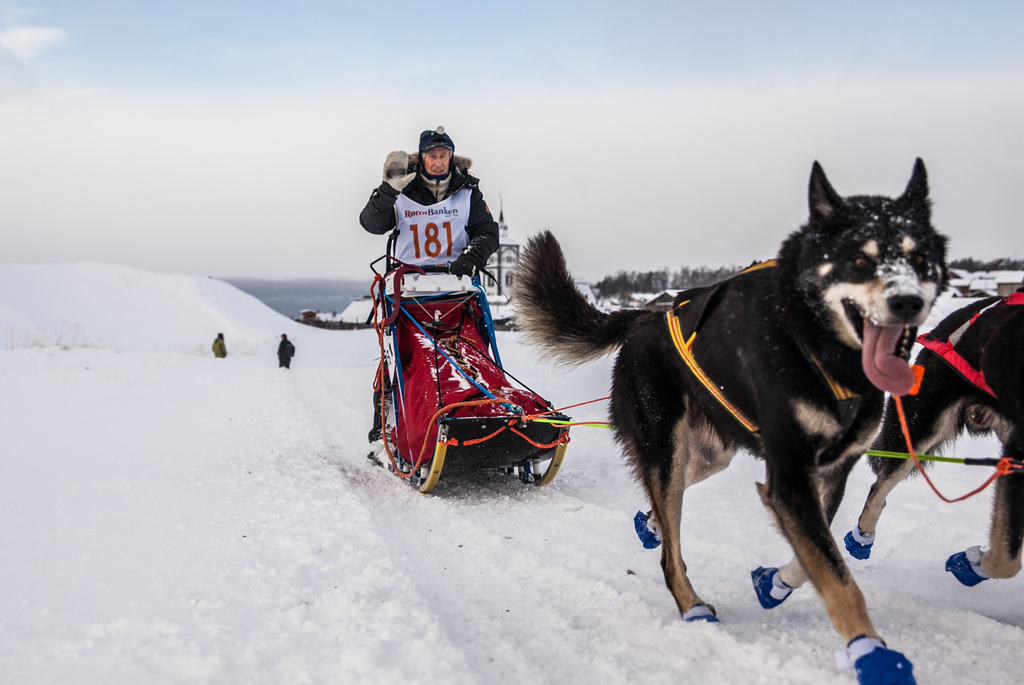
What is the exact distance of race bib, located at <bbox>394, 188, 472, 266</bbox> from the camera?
4.43 meters

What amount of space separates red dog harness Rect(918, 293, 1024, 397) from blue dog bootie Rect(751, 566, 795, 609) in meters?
1.11

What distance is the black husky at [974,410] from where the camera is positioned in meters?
2.33

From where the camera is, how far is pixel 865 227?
1705 millimetres

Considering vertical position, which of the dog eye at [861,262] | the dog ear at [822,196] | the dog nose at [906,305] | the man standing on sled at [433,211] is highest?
the man standing on sled at [433,211]

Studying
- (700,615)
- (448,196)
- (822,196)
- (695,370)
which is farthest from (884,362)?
(448,196)

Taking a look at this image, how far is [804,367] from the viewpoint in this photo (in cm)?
183

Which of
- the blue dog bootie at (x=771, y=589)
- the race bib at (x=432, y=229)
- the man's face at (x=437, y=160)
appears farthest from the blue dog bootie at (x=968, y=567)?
the man's face at (x=437, y=160)

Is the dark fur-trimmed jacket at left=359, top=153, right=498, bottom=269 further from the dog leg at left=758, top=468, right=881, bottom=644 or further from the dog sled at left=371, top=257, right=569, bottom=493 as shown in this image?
the dog leg at left=758, top=468, right=881, bottom=644

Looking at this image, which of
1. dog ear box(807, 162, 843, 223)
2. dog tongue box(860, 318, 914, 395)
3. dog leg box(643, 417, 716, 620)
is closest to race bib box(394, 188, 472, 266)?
dog leg box(643, 417, 716, 620)

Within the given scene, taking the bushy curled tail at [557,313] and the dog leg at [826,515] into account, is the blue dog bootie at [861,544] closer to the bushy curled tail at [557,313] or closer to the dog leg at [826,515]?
the dog leg at [826,515]

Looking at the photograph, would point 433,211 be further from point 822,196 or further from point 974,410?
point 974,410

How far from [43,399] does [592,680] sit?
20.6ft

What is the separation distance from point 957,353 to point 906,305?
4.54ft

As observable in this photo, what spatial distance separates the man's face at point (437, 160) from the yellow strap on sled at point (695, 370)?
2383 millimetres
